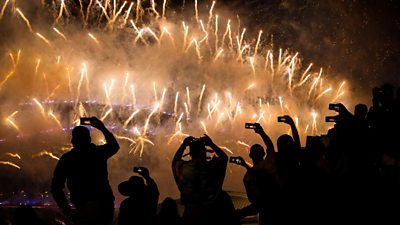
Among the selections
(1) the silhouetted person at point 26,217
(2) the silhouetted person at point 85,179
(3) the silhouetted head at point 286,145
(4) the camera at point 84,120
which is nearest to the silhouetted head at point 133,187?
(2) the silhouetted person at point 85,179

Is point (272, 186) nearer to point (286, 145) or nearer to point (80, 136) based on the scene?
point (286, 145)

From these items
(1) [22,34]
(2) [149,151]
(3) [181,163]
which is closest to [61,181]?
(3) [181,163]

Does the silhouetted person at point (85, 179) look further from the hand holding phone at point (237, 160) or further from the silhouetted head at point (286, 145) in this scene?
the silhouetted head at point (286, 145)

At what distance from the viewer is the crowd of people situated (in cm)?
434

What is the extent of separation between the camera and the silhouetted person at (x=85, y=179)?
15.0ft

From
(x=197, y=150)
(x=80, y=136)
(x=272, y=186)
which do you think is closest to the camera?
(x=272, y=186)

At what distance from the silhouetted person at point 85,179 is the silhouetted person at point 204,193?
2.12 ft

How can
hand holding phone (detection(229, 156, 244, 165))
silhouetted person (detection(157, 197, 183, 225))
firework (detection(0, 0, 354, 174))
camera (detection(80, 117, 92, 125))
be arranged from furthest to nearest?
1. firework (detection(0, 0, 354, 174))
2. hand holding phone (detection(229, 156, 244, 165))
3. silhouetted person (detection(157, 197, 183, 225))
4. camera (detection(80, 117, 92, 125))

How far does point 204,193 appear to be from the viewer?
15.1ft

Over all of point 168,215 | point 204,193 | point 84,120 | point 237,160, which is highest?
point 84,120

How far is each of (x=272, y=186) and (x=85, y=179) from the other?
153 centimetres

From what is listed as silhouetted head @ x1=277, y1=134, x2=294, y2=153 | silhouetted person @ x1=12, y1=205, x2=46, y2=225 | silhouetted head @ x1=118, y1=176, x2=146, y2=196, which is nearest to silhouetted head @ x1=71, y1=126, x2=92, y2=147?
silhouetted head @ x1=118, y1=176, x2=146, y2=196

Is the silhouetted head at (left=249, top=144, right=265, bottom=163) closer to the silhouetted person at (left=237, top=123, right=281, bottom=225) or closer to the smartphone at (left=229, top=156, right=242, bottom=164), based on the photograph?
the smartphone at (left=229, top=156, right=242, bottom=164)

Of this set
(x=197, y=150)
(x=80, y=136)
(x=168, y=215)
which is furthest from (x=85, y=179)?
(x=197, y=150)
